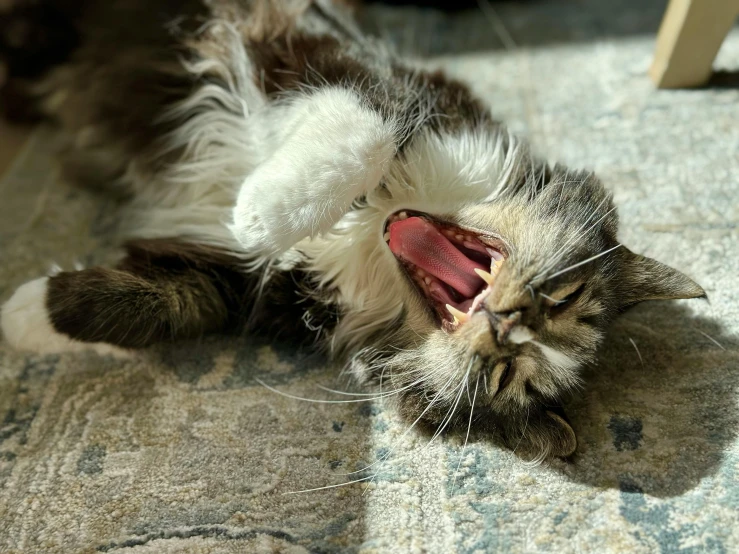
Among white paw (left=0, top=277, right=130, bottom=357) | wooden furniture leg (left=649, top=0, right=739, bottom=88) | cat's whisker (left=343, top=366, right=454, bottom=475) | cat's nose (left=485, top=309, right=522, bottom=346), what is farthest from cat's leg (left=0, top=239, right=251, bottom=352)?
wooden furniture leg (left=649, top=0, right=739, bottom=88)

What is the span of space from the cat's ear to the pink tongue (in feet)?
1.03

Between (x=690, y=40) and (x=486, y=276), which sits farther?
(x=690, y=40)

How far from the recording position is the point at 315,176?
1288mm

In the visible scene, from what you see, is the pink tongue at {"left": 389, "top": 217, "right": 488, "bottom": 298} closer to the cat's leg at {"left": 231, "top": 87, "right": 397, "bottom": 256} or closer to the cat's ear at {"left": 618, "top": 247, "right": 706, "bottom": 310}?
the cat's leg at {"left": 231, "top": 87, "right": 397, "bottom": 256}

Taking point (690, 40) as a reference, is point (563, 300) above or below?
below

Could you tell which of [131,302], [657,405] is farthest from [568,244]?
[131,302]

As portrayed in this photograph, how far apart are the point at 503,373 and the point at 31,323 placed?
104cm

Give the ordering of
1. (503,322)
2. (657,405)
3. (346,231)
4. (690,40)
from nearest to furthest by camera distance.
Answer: (503,322) → (657,405) → (346,231) → (690,40)

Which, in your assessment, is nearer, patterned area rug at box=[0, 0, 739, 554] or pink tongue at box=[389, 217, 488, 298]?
patterned area rug at box=[0, 0, 739, 554]

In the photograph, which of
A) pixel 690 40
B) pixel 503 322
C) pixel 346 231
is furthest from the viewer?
Answer: pixel 690 40

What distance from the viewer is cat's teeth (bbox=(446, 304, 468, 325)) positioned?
1286 millimetres

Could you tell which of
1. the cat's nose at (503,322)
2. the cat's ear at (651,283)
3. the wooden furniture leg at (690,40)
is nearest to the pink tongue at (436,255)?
the cat's nose at (503,322)

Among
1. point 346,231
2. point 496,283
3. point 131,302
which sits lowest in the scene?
point 131,302

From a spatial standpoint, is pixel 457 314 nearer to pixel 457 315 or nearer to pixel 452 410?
pixel 457 315
